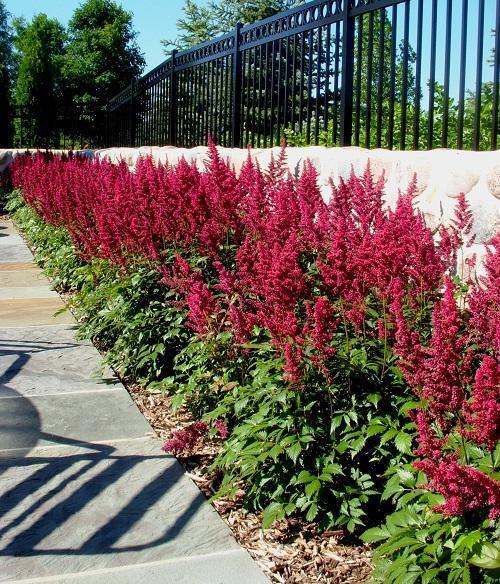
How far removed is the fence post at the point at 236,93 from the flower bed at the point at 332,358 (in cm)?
416

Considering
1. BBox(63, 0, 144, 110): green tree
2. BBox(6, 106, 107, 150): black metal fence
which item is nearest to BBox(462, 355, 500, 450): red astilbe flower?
BBox(6, 106, 107, 150): black metal fence

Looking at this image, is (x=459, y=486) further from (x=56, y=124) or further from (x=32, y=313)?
(x=56, y=124)

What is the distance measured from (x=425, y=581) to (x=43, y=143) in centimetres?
2658

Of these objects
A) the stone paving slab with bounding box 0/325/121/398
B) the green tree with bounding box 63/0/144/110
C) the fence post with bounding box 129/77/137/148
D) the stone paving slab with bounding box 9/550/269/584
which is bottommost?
the stone paving slab with bounding box 9/550/269/584

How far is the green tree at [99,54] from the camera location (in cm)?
3909

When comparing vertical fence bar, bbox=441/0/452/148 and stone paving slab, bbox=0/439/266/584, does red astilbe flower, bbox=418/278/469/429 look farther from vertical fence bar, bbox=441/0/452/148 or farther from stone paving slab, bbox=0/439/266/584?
vertical fence bar, bbox=441/0/452/148

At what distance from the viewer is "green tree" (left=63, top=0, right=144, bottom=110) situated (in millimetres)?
39094

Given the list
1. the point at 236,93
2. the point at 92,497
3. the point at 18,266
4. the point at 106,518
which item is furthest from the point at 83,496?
the point at 236,93

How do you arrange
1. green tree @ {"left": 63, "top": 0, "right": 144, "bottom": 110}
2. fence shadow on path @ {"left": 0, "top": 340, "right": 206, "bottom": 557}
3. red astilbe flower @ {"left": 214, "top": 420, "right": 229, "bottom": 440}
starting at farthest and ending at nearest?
1. green tree @ {"left": 63, "top": 0, "right": 144, "bottom": 110}
2. red astilbe flower @ {"left": 214, "top": 420, "right": 229, "bottom": 440}
3. fence shadow on path @ {"left": 0, "top": 340, "right": 206, "bottom": 557}

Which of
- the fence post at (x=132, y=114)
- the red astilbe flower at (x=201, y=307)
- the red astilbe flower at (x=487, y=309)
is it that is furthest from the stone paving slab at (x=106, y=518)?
the fence post at (x=132, y=114)

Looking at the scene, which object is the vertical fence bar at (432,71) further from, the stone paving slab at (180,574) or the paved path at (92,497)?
the stone paving slab at (180,574)

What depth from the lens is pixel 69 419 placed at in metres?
4.31

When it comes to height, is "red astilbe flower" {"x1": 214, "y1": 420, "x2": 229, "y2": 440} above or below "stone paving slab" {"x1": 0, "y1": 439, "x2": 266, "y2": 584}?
above

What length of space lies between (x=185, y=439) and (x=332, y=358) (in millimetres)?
899
